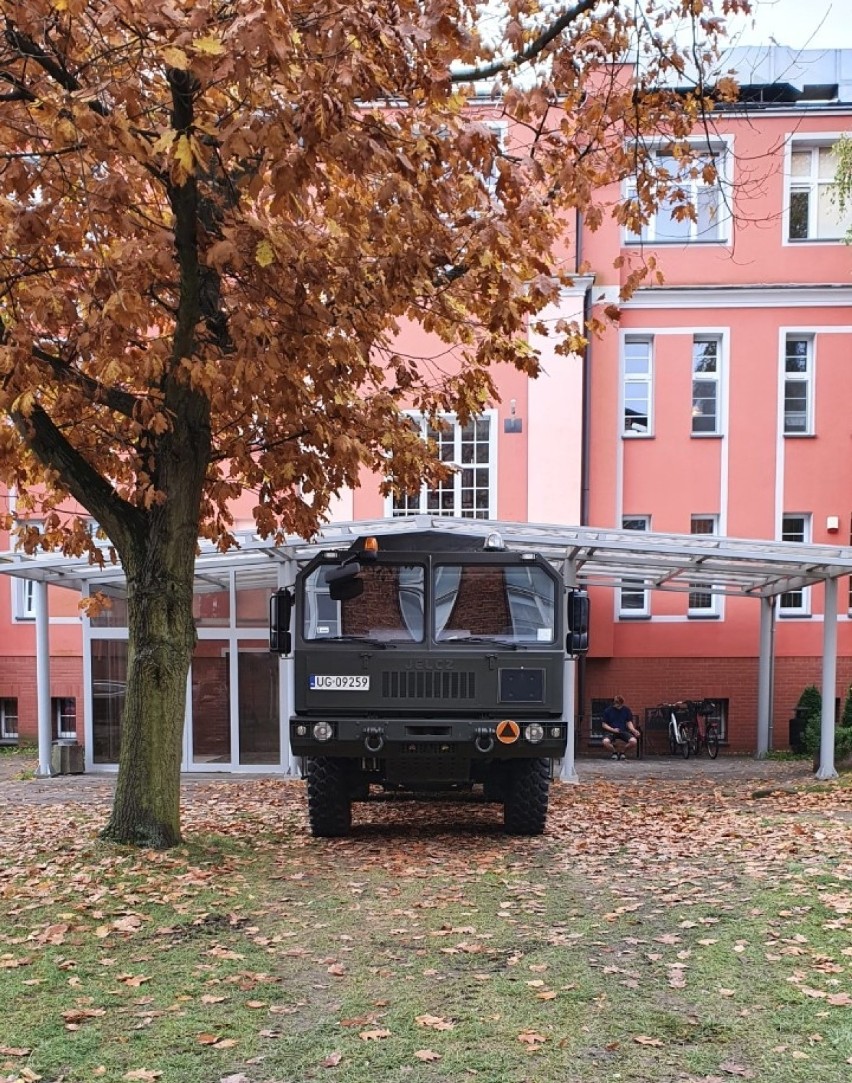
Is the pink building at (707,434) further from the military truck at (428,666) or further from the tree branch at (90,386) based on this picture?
the tree branch at (90,386)

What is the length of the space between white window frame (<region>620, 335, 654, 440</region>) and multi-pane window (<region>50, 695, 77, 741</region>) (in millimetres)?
11574

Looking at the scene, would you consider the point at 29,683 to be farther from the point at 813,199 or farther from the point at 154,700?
the point at 813,199

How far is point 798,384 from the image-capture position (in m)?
20.9

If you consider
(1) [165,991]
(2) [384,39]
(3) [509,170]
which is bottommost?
(1) [165,991]

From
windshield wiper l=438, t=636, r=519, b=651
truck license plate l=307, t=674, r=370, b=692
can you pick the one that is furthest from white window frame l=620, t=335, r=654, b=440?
truck license plate l=307, t=674, r=370, b=692

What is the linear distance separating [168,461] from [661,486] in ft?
43.3

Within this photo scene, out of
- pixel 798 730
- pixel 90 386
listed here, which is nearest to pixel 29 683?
pixel 90 386

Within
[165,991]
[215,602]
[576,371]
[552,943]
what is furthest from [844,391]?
[165,991]

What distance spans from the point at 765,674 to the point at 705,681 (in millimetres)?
1205

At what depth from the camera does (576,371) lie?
66.5 feet

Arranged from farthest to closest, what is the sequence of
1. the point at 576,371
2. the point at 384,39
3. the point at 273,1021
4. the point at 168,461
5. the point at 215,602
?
1. the point at 576,371
2. the point at 215,602
3. the point at 168,461
4. the point at 384,39
5. the point at 273,1021

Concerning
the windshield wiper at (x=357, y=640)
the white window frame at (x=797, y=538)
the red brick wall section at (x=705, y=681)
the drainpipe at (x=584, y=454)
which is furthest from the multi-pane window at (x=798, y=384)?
the windshield wiper at (x=357, y=640)

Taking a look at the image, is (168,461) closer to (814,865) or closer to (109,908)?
(109,908)

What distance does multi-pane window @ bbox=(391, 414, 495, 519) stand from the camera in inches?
802
